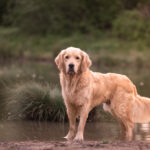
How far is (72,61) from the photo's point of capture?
8414 millimetres

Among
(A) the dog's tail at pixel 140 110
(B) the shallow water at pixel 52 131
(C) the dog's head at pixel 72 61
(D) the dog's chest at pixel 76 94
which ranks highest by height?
(C) the dog's head at pixel 72 61

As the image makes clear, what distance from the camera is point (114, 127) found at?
34.7ft

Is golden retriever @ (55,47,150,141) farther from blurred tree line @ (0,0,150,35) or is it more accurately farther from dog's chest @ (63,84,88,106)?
blurred tree line @ (0,0,150,35)

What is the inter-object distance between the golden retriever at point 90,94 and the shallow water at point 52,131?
1.17 ft

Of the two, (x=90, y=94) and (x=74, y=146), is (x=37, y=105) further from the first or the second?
(x=74, y=146)

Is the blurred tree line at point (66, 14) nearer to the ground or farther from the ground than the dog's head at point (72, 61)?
farther from the ground

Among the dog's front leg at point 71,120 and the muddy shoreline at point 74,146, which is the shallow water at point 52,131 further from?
the muddy shoreline at point 74,146

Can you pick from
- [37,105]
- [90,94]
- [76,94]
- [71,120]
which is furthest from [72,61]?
[37,105]

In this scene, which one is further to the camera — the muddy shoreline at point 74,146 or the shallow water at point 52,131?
the shallow water at point 52,131

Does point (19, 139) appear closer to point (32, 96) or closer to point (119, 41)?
point (32, 96)

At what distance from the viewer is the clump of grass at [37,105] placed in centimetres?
1085

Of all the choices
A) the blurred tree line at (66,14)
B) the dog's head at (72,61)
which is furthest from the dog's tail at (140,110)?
the blurred tree line at (66,14)

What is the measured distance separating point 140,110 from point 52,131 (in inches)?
77.3

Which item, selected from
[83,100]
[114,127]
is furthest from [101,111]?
[83,100]
